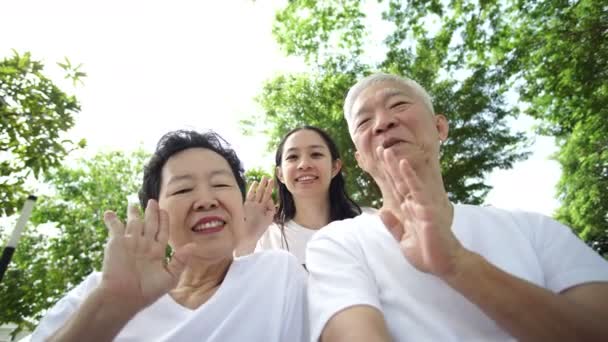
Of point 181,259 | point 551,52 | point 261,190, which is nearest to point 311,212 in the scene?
point 261,190

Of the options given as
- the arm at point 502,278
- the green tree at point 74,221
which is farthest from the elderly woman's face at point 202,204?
the green tree at point 74,221

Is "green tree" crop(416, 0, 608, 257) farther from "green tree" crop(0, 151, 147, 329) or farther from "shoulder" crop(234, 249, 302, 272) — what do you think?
"green tree" crop(0, 151, 147, 329)

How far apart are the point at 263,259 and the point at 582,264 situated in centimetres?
140

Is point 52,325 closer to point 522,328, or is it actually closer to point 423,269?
point 423,269

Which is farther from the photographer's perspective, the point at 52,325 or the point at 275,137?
the point at 275,137

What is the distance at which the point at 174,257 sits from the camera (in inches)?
63.5

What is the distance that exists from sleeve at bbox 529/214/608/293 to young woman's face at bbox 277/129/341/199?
1.97 meters

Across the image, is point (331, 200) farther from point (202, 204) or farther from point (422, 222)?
point (422, 222)

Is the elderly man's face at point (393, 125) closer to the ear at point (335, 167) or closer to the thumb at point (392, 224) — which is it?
the thumb at point (392, 224)

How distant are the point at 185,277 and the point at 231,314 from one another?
0.46 metres

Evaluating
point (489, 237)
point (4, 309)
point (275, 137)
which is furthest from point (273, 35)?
point (489, 237)

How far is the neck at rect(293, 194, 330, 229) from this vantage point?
11.1ft

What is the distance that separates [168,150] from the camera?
212 cm

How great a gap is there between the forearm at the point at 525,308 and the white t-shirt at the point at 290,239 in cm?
195
